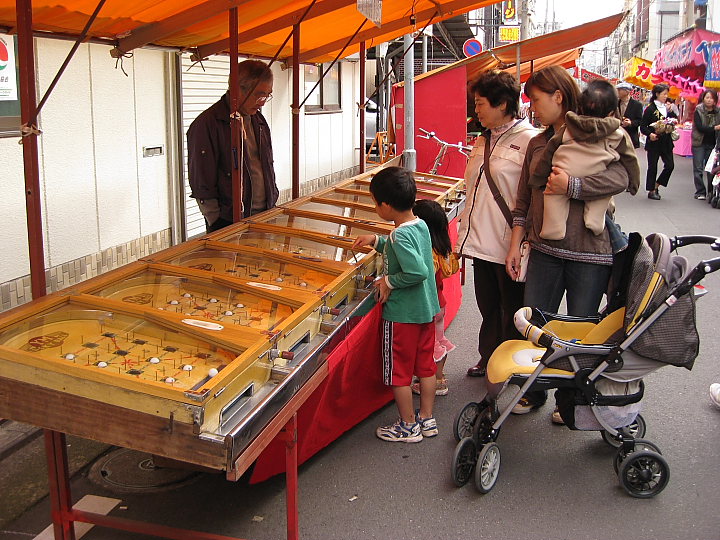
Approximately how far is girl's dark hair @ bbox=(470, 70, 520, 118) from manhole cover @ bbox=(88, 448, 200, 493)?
274cm

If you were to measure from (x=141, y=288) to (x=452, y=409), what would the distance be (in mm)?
2312

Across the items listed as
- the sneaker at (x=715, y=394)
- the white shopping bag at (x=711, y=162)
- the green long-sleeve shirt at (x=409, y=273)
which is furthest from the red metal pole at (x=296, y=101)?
the white shopping bag at (x=711, y=162)

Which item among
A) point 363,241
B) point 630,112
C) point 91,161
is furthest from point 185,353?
point 630,112

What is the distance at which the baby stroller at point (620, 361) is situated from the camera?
367cm

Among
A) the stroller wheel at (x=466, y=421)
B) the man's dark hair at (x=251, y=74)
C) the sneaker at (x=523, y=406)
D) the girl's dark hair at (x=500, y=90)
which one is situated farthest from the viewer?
the man's dark hair at (x=251, y=74)

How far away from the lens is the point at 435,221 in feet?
15.6

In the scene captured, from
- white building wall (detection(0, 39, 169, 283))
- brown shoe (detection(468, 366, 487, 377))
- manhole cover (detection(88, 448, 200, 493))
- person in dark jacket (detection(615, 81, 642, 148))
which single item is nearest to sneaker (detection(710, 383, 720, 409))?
brown shoe (detection(468, 366, 487, 377))

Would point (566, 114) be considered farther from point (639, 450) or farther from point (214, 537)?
point (214, 537)

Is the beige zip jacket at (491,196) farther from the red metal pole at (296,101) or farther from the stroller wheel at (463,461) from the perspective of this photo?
the red metal pole at (296,101)

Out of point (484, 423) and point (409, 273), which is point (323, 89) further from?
point (484, 423)

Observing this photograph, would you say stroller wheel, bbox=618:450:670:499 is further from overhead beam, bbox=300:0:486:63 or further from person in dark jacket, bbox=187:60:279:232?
overhead beam, bbox=300:0:486:63

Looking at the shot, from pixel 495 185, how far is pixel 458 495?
1.90 meters

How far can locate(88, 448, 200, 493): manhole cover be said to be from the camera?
13.0ft

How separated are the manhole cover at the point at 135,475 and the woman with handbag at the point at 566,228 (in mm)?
2146
